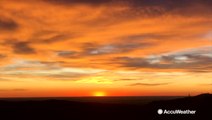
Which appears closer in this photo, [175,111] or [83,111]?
[175,111]

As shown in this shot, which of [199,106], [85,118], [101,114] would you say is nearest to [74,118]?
[85,118]

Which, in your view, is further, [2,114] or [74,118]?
[2,114]

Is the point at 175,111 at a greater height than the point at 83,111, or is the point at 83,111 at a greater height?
the point at 83,111

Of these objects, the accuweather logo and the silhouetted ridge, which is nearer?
the accuweather logo

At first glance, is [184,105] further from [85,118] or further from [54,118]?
[54,118]

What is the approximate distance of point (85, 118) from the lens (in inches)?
1727

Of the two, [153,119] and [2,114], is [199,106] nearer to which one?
[153,119]

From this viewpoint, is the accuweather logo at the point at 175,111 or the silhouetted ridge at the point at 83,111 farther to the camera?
the silhouetted ridge at the point at 83,111

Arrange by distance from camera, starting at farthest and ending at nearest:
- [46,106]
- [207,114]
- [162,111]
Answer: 1. [46,106]
2. [207,114]
3. [162,111]

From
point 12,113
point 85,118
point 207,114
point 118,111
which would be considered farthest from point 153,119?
point 12,113

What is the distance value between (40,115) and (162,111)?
20749 millimetres

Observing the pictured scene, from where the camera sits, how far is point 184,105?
32.1m

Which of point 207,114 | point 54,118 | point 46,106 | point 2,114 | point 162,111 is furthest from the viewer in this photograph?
point 46,106

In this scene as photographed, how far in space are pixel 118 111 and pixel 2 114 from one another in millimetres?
17045
